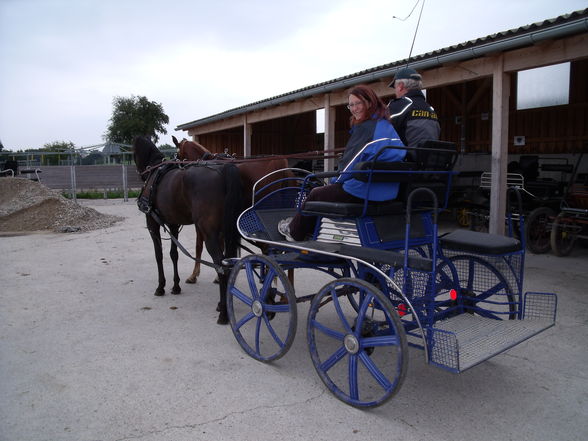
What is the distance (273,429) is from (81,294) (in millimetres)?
3998

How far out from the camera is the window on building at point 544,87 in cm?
1096

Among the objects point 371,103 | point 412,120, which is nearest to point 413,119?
point 412,120

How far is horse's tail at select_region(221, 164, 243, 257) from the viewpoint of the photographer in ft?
14.8

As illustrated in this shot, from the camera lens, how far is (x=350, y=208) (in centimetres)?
307

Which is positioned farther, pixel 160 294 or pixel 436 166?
pixel 160 294

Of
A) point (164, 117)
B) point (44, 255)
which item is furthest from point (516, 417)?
point (164, 117)

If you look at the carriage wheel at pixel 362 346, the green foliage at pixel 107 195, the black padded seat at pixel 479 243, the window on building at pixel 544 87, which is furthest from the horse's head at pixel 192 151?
the green foliage at pixel 107 195

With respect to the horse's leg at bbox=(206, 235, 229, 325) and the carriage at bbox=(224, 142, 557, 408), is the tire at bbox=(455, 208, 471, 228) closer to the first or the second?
the carriage at bbox=(224, 142, 557, 408)

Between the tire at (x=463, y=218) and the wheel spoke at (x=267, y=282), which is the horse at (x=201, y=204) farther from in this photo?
the tire at (x=463, y=218)

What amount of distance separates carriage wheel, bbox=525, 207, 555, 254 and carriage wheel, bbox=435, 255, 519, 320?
4725 mm

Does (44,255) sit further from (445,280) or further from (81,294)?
(445,280)

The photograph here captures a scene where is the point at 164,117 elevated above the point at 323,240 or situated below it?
above

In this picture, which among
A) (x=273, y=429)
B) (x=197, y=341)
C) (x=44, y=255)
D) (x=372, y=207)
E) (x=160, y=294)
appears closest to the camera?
(x=273, y=429)

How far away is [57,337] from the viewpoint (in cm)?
427
